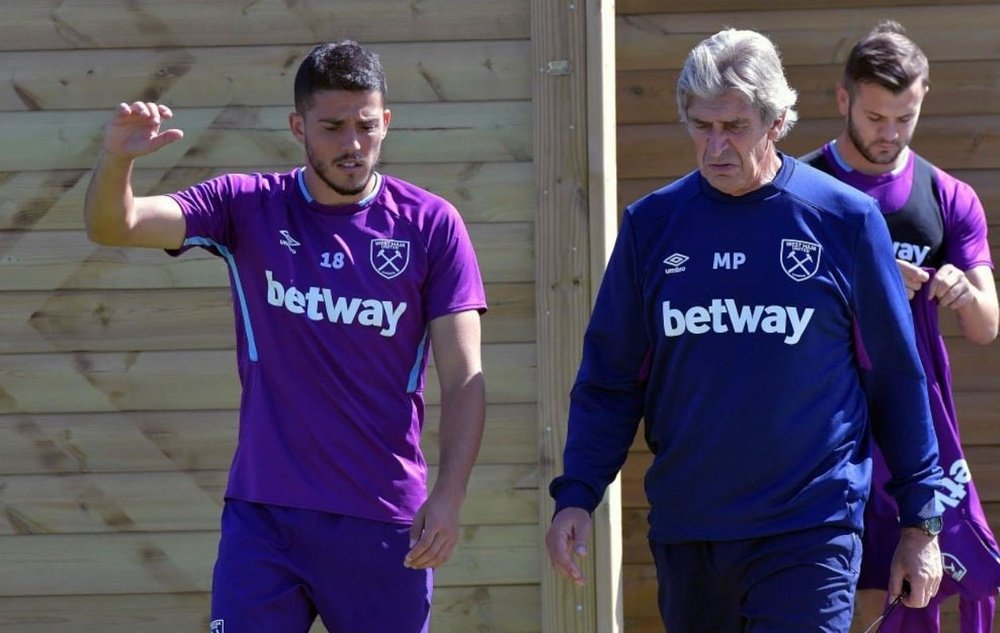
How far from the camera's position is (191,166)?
4.67 m

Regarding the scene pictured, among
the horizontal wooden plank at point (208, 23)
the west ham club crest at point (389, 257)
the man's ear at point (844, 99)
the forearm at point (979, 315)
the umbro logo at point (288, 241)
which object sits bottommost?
the forearm at point (979, 315)

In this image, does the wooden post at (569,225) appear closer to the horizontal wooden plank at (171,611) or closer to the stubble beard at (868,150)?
the horizontal wooden plank at (171,611)

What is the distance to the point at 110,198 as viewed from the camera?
11.2 feet

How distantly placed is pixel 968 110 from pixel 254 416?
3.41 m

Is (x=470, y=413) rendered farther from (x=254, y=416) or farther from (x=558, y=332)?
(x=558, y=332)

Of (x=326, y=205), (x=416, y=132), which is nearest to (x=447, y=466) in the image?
(x=326, y=205)

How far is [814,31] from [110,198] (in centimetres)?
329

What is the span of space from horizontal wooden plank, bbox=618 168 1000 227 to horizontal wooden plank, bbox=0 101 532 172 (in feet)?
4.39

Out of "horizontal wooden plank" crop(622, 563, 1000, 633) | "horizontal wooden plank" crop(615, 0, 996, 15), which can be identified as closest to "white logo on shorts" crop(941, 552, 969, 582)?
"horizontal wooden plank" crop(622, 563, 1000, 633)

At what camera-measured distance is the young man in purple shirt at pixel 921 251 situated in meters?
4.15

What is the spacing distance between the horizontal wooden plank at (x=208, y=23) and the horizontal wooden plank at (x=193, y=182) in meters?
0.39

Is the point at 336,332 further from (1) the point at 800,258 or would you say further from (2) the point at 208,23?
(2) the point at 208,23

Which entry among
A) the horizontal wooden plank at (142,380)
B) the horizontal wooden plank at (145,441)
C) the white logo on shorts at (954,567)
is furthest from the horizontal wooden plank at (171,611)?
the white logo on shorts at (954,567)

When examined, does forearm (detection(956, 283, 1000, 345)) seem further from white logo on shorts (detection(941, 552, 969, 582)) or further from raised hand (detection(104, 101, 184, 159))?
raised hand (detection(104, 101, 184, 159))
